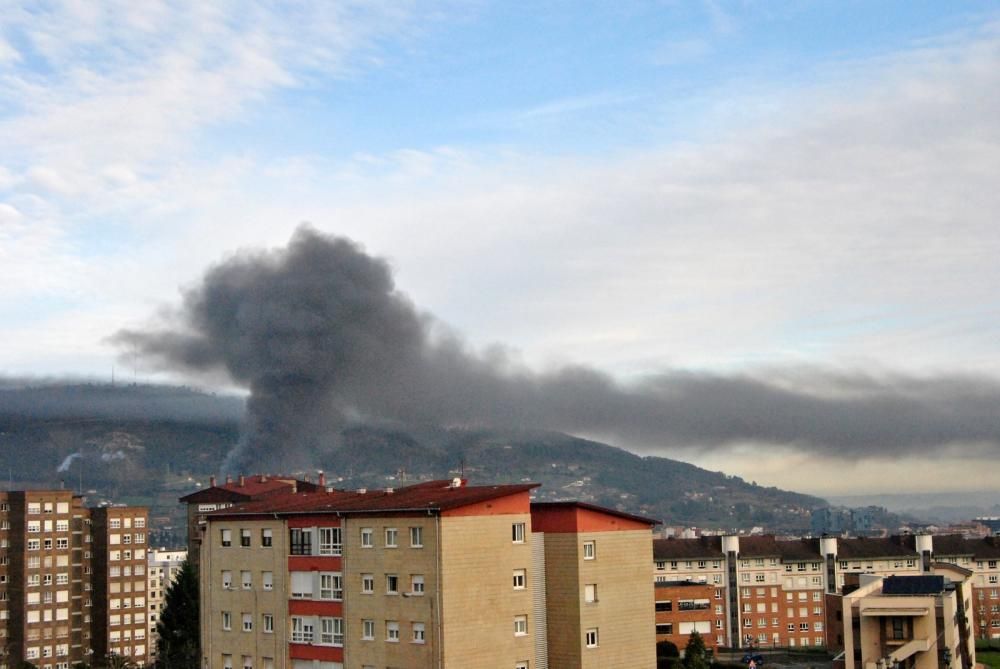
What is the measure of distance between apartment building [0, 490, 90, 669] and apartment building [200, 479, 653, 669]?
62.0m

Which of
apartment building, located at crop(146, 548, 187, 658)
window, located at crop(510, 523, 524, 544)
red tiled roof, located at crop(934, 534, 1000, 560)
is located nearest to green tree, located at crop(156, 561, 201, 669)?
apartment building, located at crop(146, 548, 187, 658)

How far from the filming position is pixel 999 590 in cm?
12494

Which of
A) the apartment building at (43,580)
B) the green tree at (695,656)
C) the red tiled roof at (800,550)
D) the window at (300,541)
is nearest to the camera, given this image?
the window at (300,541)

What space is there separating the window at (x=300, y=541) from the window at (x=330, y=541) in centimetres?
73

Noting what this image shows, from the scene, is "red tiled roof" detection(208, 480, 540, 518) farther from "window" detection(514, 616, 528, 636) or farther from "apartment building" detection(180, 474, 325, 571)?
"apartment building" detection(180, 474, 325, 571)

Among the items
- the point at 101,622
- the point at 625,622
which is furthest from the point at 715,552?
the point at 625,622

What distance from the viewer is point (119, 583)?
11738cm

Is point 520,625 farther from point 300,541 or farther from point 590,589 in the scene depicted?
point 300,541

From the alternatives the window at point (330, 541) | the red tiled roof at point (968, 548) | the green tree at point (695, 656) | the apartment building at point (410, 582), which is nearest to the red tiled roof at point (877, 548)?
the red tiled roof at point (968, 548)

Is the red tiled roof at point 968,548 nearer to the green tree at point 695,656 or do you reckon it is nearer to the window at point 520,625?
the green tree at point 695,656

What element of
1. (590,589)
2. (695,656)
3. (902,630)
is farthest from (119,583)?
(590,589)

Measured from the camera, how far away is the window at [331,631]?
49.2 metres

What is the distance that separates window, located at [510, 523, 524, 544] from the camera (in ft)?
158

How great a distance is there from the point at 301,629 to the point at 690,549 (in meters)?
84.5
